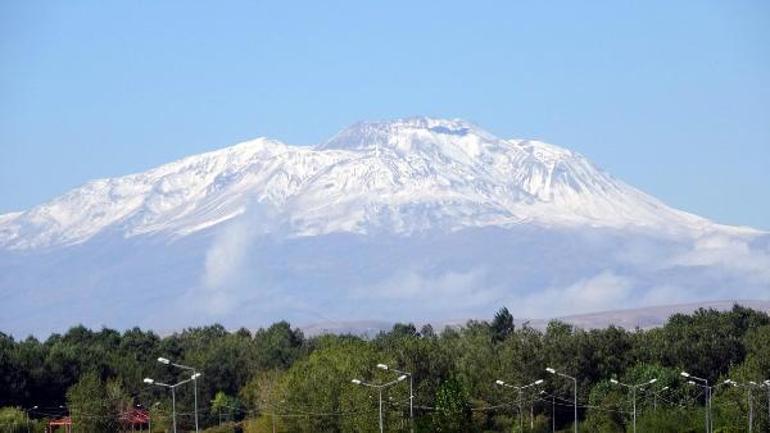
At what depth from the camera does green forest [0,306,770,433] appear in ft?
335

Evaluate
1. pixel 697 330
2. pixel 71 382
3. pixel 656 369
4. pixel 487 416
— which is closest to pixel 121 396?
pixel 71 382

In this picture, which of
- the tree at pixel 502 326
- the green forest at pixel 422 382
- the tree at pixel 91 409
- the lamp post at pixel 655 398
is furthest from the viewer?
the tree at pixel 502 326

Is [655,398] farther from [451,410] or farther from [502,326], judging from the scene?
[502,326]

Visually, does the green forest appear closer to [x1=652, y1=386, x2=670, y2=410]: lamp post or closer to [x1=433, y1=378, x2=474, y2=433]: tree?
[x1=433, y1=378, x2=474, y2=433]: tree

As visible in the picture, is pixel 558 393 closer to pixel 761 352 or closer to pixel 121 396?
pixel 761 352

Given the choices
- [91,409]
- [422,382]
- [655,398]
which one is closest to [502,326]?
[655,398]

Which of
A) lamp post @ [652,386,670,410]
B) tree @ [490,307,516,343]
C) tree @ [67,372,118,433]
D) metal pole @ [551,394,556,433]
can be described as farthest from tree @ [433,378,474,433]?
tree @ [490,307,516,343]

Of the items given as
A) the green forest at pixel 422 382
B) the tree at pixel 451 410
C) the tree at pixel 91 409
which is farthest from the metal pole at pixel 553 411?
the tree at pixel 91 409

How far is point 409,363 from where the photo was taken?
11156cm

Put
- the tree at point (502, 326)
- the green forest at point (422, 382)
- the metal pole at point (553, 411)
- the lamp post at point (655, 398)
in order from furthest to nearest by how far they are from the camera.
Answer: the tree at point (502, 326), the metal pole at point (553, 411), the lamp post at point (655, 398), the green forest at point (422, 382)

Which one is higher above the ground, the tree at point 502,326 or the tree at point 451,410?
the tree at point 502,326

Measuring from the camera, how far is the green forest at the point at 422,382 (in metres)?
102

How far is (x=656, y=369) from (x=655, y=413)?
16695 mm

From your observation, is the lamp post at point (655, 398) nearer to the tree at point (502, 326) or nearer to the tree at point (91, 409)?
the tree at point (91, 409)
